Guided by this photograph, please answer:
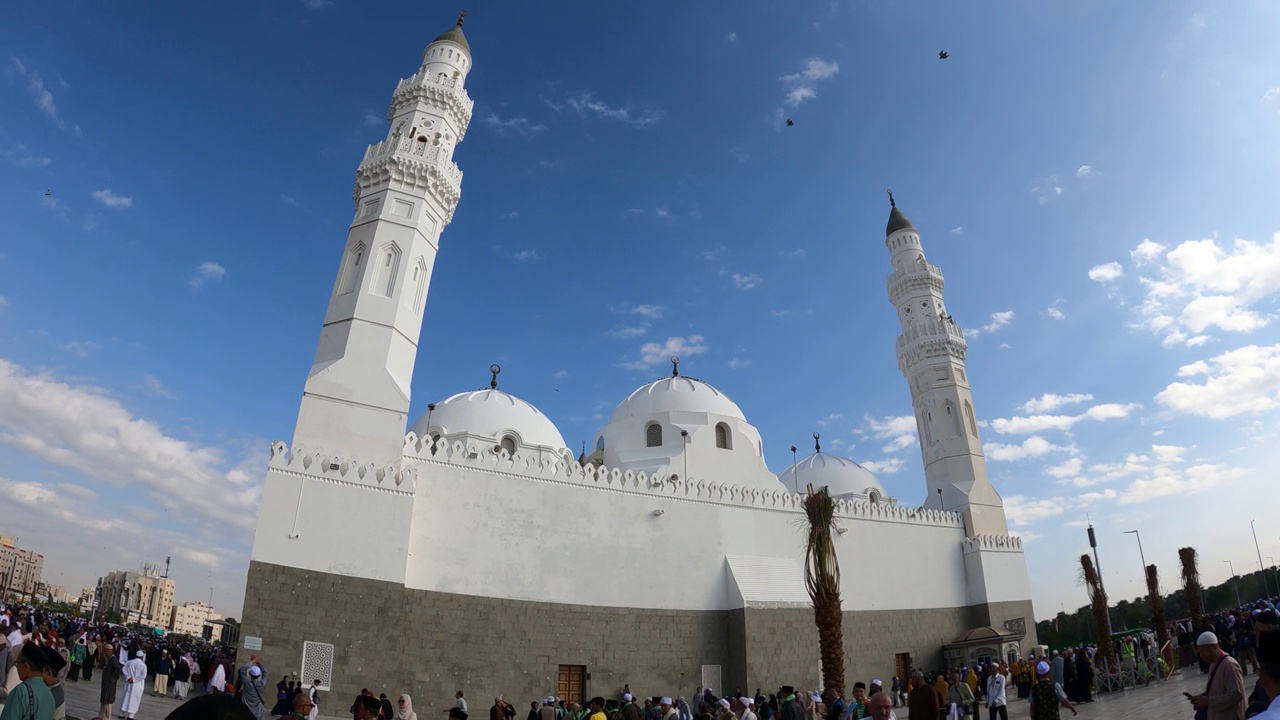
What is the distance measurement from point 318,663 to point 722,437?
45.9ft

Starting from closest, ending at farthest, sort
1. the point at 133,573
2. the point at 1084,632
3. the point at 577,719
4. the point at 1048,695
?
the point at 1048,695 < the point at 577,719 < the point at 1084,632 < the point at 133,573

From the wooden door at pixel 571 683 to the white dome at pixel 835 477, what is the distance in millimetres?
13957

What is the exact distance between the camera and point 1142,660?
1655 centimetres

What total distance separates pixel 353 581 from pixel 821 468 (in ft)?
64.7

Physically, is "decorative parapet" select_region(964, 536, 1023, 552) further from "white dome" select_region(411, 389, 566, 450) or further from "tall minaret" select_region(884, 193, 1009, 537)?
"white dome" select_region(411, 389, 566, 450)

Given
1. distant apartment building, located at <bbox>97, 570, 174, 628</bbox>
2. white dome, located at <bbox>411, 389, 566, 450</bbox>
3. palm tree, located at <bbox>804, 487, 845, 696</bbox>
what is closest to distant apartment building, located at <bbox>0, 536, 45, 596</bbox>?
distant apartment building, located at <bbox>97, 570, 174, 628</bbox>

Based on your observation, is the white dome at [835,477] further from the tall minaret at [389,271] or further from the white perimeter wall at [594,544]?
the tall minaret at [389,271]

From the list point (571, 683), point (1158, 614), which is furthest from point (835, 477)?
point (571, 683)

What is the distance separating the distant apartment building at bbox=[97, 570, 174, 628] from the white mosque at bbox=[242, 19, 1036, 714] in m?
92.6

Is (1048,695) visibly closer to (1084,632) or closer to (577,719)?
(577,719)

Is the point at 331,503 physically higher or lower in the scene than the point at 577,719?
higher

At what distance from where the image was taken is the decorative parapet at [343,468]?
545 inches

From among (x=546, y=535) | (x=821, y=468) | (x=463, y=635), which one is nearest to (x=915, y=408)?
(x=821, y=468)

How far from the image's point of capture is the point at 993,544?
23531 millimetres
